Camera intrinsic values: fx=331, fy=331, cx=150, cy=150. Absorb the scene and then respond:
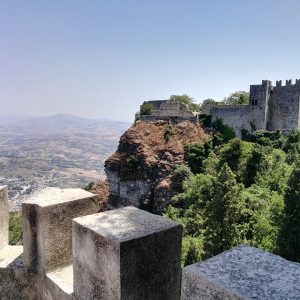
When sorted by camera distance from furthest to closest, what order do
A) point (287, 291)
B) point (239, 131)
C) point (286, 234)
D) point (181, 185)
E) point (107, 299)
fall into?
point (239, 131), point (181, 185), point (286, 234), point (107, 299), point (287, 291)

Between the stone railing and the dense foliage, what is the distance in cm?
1395

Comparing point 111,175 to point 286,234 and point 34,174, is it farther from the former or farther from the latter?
point 34,174

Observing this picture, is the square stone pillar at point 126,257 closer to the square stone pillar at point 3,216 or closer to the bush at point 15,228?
the square stone pillar at point 3,216

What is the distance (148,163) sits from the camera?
3694 centimetres

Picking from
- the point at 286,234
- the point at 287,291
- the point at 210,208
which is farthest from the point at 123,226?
the point at 210,208

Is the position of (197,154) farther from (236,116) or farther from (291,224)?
(291,224)

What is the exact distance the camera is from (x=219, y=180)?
61.5 ft

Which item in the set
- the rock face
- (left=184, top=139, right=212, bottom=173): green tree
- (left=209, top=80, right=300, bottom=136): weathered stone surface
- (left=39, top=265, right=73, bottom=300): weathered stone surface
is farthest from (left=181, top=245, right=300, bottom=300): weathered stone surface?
(left=209, top=80, right=300, bottom=136): weathered stone surface

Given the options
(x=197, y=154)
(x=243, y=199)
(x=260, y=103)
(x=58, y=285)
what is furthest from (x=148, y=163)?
(x=58, y=285)

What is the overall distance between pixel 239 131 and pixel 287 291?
36925mm

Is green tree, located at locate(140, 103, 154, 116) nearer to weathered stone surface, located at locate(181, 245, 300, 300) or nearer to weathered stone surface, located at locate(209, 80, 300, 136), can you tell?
weathered stone surface, located at locate(209, 80, 300, 136)

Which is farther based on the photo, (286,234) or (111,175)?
(111,175)

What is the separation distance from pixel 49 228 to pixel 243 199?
17.0 metres

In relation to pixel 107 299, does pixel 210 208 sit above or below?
below
